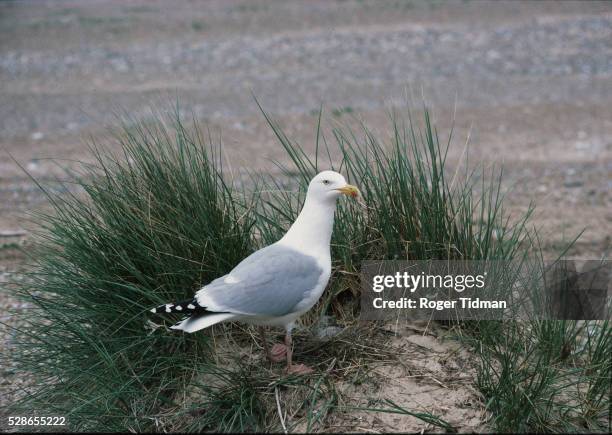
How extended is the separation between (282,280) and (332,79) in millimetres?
10093

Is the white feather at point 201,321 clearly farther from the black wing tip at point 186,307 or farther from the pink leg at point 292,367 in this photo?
the pink leg at point 292,367

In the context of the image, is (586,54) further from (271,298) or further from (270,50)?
(271,298)

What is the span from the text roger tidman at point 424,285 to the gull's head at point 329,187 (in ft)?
2.56

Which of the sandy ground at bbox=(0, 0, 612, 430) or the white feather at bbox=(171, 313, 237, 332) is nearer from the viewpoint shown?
the white feather at bbox=(171, 313, 237, 332)

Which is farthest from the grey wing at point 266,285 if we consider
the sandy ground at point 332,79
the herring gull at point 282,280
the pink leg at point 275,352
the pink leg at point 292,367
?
the sandy ground at point 332,79

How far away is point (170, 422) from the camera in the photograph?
3.63m

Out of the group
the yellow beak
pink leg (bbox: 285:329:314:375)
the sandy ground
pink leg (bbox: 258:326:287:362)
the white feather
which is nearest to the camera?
the white feather

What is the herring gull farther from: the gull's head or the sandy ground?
the sandy ground

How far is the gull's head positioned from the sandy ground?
3.01 metres

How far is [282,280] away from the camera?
336 centimetres

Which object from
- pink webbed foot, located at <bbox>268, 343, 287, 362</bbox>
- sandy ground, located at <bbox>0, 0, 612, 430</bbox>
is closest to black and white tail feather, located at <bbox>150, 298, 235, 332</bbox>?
pink webbed foot, located at <bbox>268, 343, 287, 362</bbox>

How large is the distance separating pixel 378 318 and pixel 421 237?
460 millimetres

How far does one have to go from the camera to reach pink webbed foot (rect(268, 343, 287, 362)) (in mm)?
3717

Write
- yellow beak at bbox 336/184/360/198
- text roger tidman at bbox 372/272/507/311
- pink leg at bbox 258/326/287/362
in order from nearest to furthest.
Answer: yellow beak at bbox 336/184/360/198
pink leg at bbox 258/326/287/362
text roger tidman at bbox 372/272/507/311
